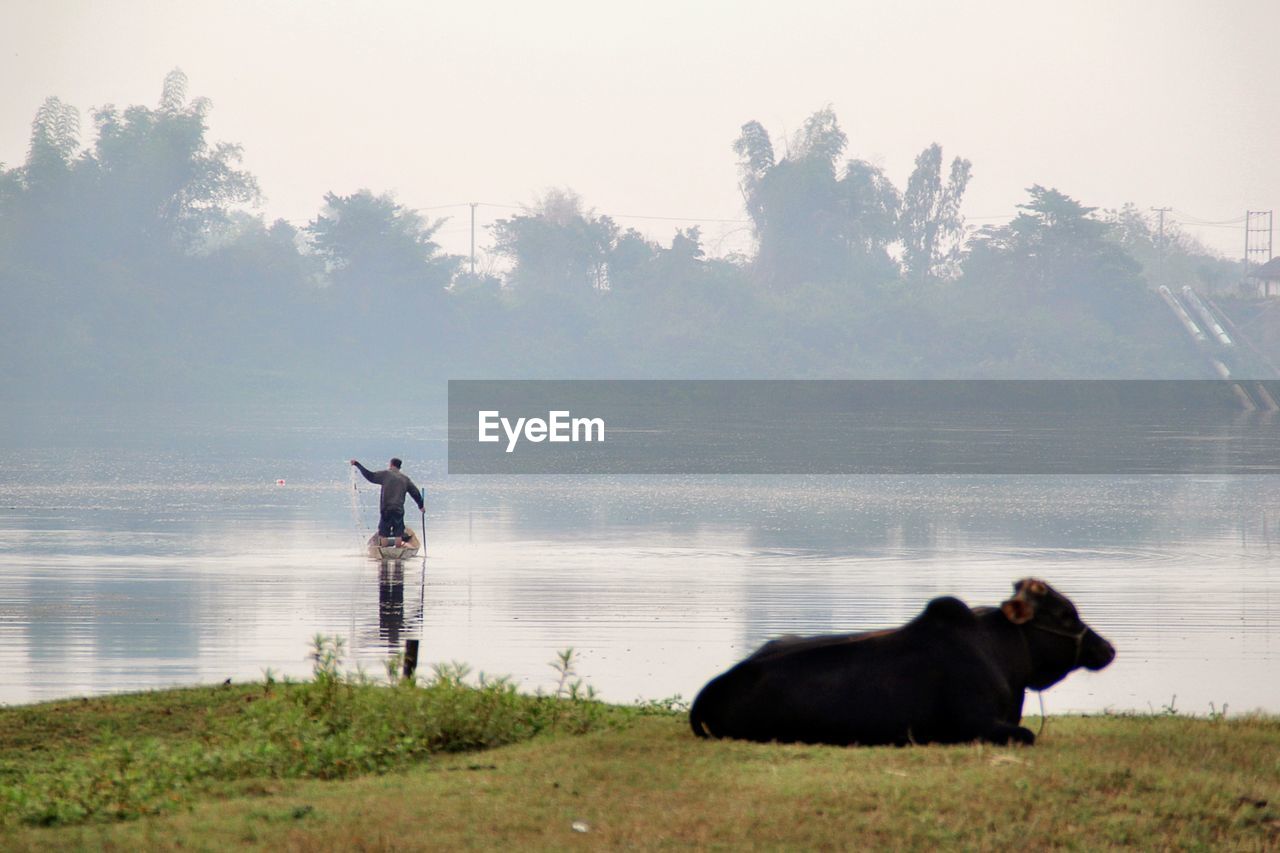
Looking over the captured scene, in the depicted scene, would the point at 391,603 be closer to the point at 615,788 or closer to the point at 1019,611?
the point at 1019,611

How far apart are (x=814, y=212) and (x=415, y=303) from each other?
3535 cm

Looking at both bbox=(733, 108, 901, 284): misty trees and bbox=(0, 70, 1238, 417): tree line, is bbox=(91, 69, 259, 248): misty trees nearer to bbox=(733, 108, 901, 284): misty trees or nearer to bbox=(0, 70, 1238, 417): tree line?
bbox=(0, 70, 1238, 417): tree line

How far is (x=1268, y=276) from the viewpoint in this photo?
474 ft

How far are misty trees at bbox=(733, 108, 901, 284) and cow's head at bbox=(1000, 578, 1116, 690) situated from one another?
13245cm

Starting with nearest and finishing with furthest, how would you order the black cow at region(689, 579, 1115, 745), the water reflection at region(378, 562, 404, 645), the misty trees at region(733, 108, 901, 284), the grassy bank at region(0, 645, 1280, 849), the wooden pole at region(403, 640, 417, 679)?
the grassy bank at region(0, 645, 1280, 849), the black cow at region(689, 579, 1115, 745), the wooden pole at region(403, 640, 417, 679), the water reflection at region(378, 562, 404, 645), the misty trees at region(733, 108, 901, 284)

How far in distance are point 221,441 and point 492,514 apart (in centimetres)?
4057

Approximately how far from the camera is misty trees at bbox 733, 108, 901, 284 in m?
141

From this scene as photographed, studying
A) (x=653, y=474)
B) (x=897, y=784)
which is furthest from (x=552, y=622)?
(x=653, y=474)

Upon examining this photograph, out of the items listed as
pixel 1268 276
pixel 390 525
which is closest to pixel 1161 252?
pixel 1268 276

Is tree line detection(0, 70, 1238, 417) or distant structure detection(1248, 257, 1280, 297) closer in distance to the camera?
tree line detection(0, 70, 1238, 417)

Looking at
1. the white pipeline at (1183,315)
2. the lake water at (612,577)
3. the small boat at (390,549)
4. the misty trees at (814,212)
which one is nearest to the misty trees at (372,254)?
the misty trees at (814,212)

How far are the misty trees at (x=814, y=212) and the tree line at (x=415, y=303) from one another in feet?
8.35

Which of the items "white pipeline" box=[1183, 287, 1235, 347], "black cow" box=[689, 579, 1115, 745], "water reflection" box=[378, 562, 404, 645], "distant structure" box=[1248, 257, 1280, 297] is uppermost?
"distant structure" box=[1248, 257, 1280, 297]

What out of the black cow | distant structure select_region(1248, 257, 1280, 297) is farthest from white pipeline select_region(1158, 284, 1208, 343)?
the black cow
